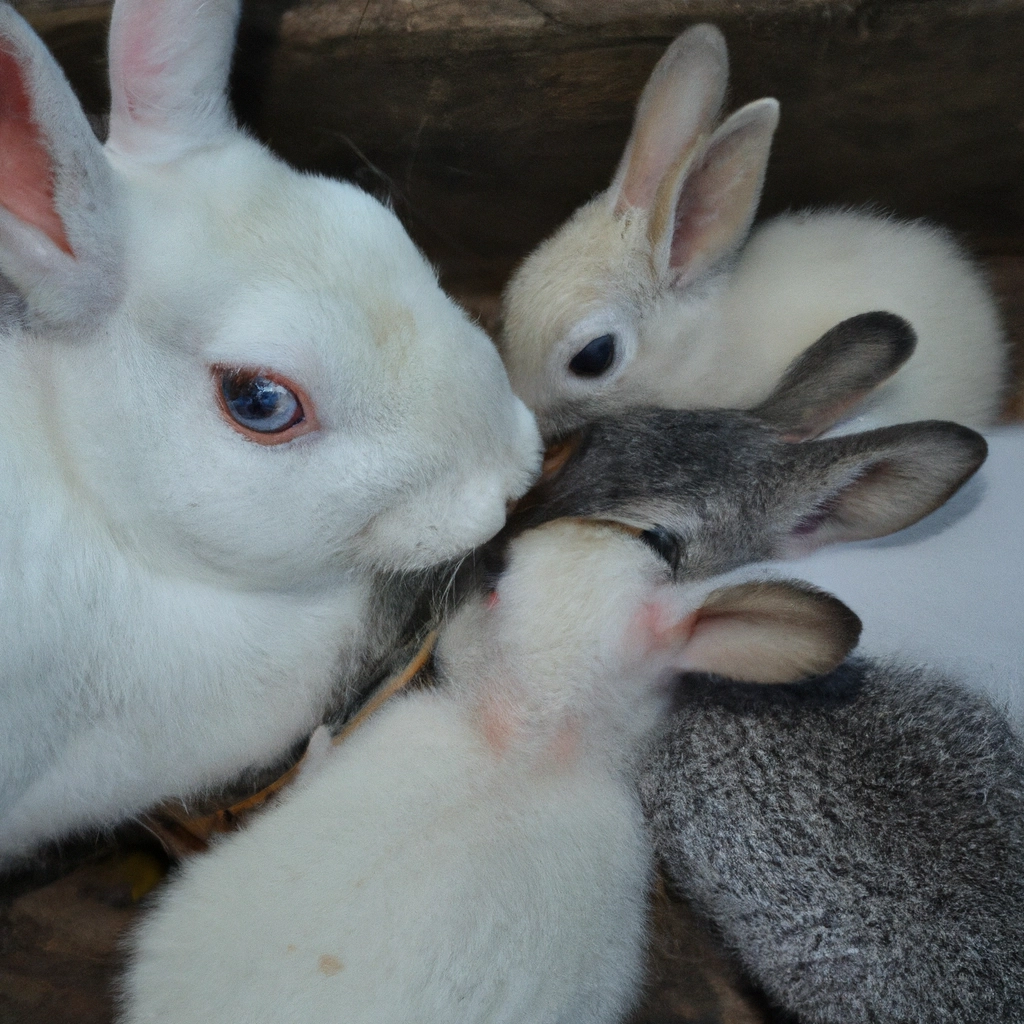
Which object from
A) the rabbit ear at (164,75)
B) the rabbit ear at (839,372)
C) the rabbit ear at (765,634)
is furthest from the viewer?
the rabbit ear at (839,372)

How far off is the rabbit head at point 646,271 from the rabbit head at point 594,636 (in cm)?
57

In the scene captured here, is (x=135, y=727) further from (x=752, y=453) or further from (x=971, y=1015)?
(x=971, y=1015)

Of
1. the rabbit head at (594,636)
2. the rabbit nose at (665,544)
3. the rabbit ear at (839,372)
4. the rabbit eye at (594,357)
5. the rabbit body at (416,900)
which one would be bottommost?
the rabbit body at (416,900)

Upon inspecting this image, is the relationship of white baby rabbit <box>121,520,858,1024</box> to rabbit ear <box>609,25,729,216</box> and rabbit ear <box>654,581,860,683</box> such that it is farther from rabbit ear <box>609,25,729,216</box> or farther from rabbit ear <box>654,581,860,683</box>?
rabbit ear <box>609,25,729,216</box>

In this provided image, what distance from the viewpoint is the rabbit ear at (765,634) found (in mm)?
1612

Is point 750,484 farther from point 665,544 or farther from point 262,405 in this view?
point 262,405

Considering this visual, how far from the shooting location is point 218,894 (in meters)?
1.69

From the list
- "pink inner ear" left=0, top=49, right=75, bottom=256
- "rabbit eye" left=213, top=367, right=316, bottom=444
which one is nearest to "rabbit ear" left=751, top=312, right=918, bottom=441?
"rabbit eye" left=213, top=367, right=316, bottom=444

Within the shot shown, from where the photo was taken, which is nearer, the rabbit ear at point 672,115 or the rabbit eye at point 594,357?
the rabbit ear at point 672,115

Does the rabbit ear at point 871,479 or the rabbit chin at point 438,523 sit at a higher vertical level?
the rabbit ear at point 871,479

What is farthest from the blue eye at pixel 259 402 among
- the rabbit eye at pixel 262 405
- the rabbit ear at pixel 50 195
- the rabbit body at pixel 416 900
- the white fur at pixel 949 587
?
the white fur at pixel 949 587

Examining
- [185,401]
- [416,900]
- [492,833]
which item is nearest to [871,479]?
[492,833]

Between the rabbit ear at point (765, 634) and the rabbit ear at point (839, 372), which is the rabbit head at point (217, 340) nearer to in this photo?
the rabbit ear at point (765, 634)

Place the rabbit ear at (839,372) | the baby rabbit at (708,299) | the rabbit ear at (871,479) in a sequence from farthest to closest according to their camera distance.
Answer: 1. the baby rabbit at (708,299)
2. the rabbit ear at (839,372)
3. the rabbit ear at (871,479)
